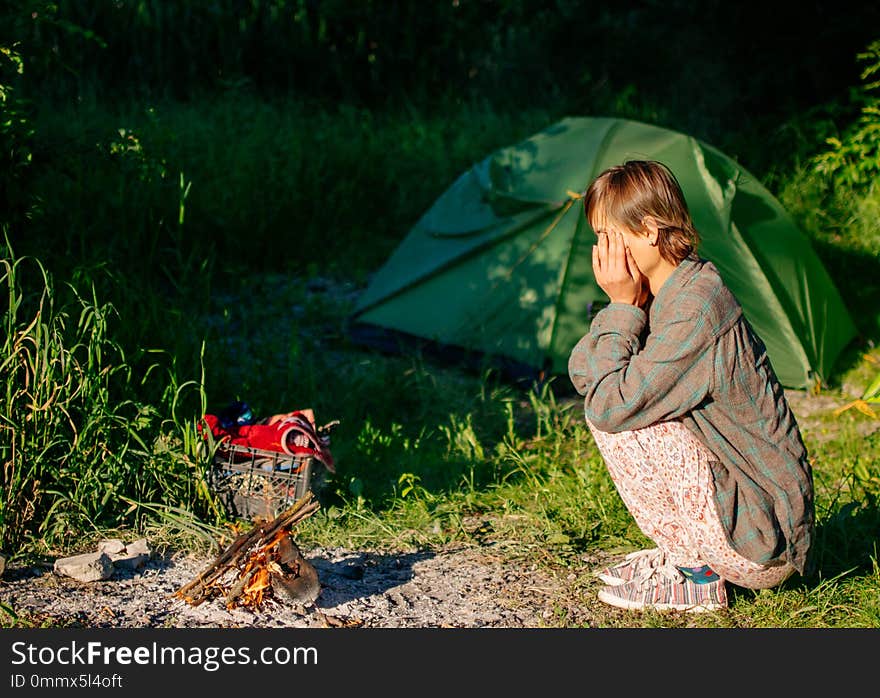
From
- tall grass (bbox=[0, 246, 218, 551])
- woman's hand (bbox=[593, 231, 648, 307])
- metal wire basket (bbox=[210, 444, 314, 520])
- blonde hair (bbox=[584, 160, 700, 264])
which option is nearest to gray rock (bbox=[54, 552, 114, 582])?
tall grass (bbox=[0, 246, 218, 551])

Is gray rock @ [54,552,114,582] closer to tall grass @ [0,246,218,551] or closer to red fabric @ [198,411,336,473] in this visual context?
tall grass @ [0,246,218,551]

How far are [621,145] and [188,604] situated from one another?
3.21 m

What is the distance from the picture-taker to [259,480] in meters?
3.54

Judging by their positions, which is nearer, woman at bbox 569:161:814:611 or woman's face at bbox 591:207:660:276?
woman at bbox 569:161:814:611

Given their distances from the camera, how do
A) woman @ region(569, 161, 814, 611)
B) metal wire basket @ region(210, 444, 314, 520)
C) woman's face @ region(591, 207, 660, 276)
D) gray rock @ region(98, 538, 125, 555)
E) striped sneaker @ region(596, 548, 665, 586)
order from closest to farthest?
woman @ region(569, 161, 814, 611), woman's face @ region(591, 207, 660, 276), striped sneaker @ region(596, 548, 665, 586), gray rock @ region(98, 538, 125, 555), metal wire basket @ region(210, 444, 314, 520)

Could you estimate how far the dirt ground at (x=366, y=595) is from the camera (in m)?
3.03

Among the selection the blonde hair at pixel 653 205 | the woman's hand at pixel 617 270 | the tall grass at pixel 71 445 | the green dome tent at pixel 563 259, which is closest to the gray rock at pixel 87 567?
the tall grass at pixel 71 445

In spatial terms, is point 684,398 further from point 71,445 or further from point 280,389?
point 280,389

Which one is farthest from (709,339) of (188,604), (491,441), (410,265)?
(410,265)

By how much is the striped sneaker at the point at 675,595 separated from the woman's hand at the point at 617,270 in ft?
2.60

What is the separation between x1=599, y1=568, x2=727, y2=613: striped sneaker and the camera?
3.02m

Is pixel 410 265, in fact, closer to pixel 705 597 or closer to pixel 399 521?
pixel 399 521

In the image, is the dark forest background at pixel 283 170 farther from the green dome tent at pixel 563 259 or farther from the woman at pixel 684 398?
the woman at pixel 684 398

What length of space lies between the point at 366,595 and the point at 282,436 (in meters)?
0.60
